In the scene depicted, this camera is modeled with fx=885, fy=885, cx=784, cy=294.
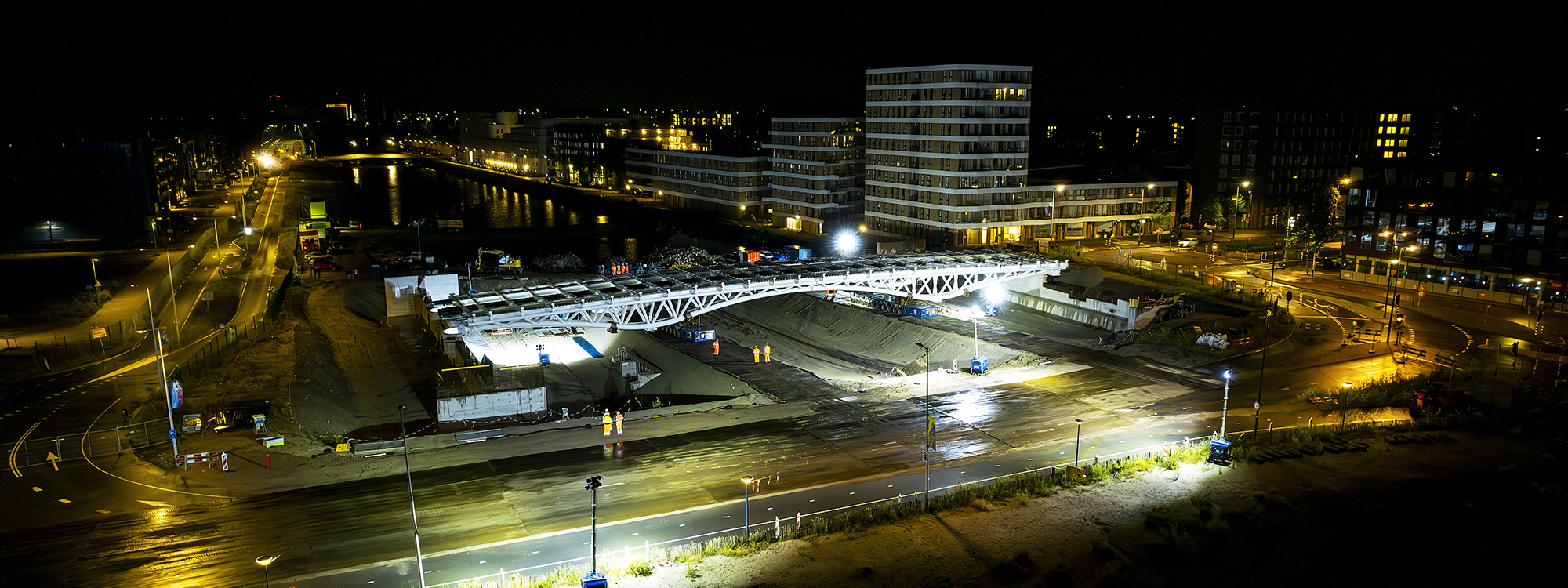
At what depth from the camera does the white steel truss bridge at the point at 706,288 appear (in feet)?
155

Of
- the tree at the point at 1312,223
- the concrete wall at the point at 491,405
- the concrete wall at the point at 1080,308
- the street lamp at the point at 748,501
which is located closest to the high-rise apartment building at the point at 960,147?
the concrete wall at the point at 1080,308

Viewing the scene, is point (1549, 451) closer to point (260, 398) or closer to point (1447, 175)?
point (1447, 175)

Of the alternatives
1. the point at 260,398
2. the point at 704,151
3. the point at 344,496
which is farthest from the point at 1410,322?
the point at 704,151

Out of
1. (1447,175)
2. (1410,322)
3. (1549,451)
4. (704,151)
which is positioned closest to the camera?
(1549,451)

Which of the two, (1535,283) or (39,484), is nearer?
(39,484)

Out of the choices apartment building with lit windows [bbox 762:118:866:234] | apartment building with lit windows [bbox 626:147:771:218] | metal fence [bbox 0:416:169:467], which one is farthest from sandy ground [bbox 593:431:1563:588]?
apartment building with lit windows [bbox 626:147:771:218]

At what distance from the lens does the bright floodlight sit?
78.9 m

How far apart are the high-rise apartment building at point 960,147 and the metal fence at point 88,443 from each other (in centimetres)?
5993

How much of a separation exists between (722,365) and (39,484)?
27.6 meters

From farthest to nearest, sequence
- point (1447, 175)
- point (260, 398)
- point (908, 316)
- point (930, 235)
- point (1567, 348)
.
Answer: point (930, 235) → point (1447, 175) → point (908, 316) → point (1567, 348) → point (260, 398)

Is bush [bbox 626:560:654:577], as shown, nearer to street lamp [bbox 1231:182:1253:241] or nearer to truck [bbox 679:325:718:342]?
truck [bbox 679:325:718:342]

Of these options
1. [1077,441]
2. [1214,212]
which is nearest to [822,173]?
[1214,212]

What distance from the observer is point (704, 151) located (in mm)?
119125

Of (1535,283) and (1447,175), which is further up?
(1447,175)
